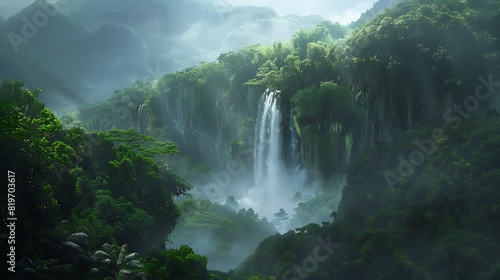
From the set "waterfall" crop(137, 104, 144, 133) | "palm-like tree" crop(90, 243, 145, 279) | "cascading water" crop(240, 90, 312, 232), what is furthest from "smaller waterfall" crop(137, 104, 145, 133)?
"palm-like tree" crop(90, 243, 145, 279)

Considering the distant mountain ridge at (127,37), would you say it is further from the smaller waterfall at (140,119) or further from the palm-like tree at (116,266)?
the palm-like tree at (116,266)

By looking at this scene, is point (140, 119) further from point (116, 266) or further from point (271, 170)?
point (116, 266)

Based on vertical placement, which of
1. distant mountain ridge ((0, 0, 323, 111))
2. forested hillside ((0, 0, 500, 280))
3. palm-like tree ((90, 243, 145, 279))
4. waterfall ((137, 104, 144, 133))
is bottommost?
palm-like tree ((90, 243, 145, 279))

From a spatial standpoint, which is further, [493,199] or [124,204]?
[124,204]

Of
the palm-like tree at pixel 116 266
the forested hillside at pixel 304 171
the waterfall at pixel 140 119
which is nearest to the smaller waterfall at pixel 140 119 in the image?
the waterfall at pixel 140 119

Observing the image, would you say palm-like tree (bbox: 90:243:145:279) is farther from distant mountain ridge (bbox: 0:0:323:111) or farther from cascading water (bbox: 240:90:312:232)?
distant mountain ridge (bbox: 0:0:323:111)

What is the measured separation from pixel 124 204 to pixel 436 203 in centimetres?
1567

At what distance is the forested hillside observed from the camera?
1852cm

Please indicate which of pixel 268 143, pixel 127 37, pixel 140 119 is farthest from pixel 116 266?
pixel 127 37

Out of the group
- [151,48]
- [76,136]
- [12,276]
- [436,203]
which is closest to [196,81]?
Answer: [76,136]

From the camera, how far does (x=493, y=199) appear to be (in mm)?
21469

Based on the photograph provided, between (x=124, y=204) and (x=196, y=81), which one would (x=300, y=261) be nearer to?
(x=124, y=204)

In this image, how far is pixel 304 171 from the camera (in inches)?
1542

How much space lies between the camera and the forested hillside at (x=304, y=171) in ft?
60.7
